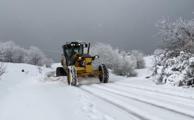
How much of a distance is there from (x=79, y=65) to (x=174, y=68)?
6572 millimetres

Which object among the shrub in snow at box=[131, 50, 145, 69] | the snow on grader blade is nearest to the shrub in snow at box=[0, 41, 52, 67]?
the shrub in snow at box=[131, 50, 145, 69]

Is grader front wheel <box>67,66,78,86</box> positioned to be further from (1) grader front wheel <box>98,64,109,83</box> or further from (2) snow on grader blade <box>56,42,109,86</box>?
(1) grader front wheel <box>98,64,109,83</box>

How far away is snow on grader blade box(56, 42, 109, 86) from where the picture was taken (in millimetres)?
19891

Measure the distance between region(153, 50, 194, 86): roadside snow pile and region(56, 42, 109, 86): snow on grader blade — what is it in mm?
3514

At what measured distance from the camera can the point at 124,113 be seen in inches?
340

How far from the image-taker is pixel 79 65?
20.7 m

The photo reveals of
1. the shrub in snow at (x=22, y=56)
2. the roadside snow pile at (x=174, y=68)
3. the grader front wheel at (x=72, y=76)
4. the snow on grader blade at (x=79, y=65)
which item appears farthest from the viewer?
the shrub in snow at (x=22, y=56)

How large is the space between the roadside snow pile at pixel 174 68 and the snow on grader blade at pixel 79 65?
3514mm

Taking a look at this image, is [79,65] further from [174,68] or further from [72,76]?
[174,68]

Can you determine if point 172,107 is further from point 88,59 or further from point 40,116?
point 88,59

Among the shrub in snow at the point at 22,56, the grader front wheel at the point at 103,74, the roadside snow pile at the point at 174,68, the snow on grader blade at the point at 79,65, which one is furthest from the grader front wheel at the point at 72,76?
the shrub in snow at the point at 22,56

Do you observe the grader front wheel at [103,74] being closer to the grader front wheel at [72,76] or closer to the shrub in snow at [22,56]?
the grader front wheel at [72,76]

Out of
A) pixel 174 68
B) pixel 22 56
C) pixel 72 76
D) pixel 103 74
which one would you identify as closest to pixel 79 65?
pixel 72 76

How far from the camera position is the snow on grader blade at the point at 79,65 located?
65.3 ft
